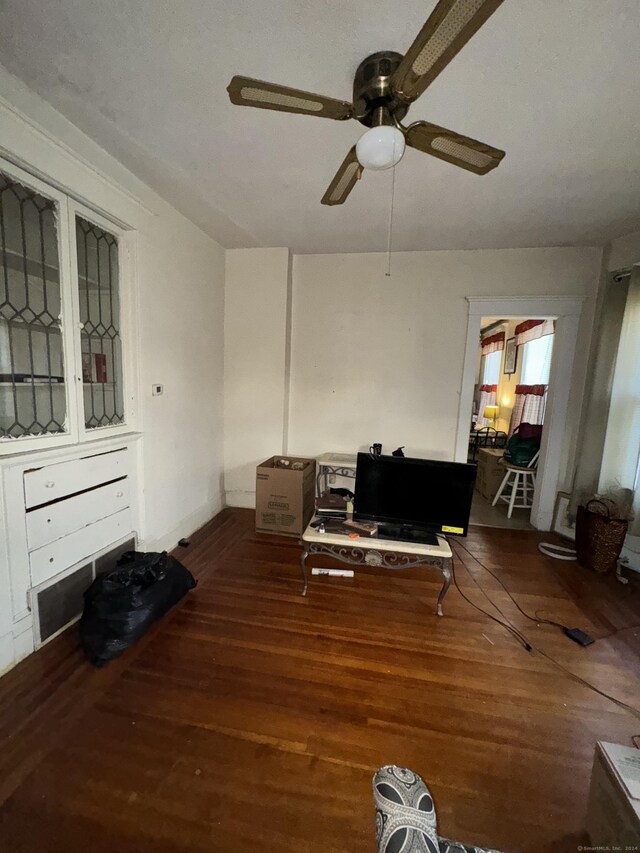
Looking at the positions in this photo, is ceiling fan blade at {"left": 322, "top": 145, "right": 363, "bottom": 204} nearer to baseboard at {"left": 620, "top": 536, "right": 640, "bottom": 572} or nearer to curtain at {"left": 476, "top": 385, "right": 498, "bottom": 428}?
baseboard at {"left": 620, "top": 536, "right": 640, "bottom": 572}

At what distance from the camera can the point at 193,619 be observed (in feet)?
6.42

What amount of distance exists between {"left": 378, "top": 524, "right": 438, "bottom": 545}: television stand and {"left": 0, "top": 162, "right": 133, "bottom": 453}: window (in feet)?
6.18

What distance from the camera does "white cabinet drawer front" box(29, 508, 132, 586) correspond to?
1.68 m

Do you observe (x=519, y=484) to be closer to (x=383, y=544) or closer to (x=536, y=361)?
(x=536, y=361)

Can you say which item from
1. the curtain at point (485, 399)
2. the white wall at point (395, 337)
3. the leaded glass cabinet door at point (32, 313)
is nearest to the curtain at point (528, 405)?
the curtain at point (485, 399)

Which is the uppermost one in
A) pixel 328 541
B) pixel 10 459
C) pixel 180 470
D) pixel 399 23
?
pixel 399 23

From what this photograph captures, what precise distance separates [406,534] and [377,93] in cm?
216

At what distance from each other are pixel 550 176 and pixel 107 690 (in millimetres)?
3578

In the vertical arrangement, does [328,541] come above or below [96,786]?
above

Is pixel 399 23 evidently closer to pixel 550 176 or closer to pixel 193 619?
pixel 550 176

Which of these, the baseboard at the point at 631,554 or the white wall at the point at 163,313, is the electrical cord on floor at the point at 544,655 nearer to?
the baseboard at the point at 631,554

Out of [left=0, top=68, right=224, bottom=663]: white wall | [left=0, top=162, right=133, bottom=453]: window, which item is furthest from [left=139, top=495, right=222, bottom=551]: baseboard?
[left=0, top=162, right=133, bottom=453]: window

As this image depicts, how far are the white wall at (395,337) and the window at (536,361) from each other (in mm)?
1624

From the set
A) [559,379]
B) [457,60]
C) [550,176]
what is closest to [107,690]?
[457,60]
